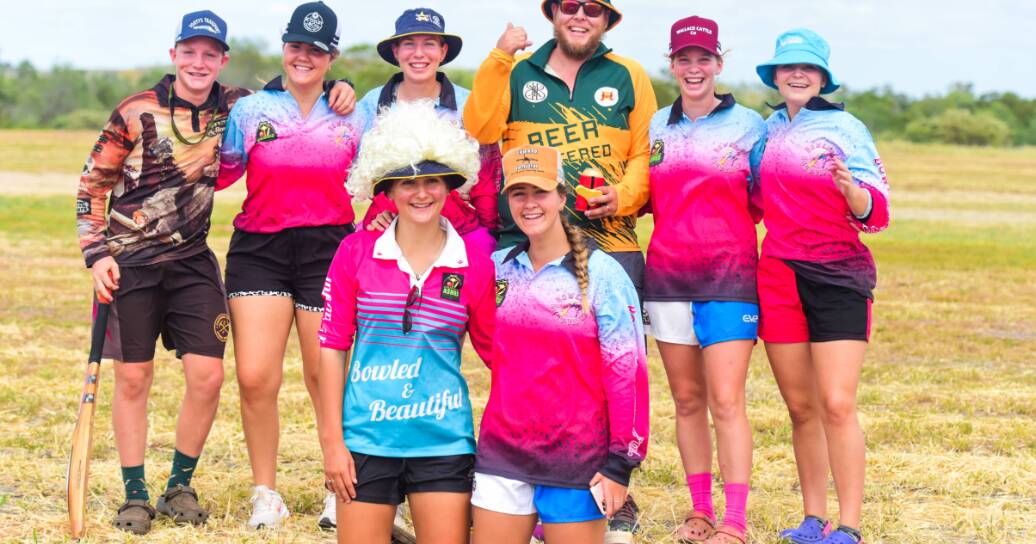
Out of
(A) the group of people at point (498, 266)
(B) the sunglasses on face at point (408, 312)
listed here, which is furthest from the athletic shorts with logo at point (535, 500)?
(B) the sunglasses on face at point (408, 312)

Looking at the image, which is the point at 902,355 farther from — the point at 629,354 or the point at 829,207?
the point at 629,354

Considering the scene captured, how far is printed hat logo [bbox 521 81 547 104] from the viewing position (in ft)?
18.3

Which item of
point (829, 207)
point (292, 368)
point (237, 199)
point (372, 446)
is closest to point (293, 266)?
point (372, 446)

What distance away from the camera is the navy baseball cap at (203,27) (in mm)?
5695

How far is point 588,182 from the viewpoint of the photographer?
5457 mm

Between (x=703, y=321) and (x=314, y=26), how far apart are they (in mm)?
2340

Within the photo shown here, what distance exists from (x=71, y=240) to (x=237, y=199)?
29.4 ft

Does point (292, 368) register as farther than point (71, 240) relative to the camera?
No

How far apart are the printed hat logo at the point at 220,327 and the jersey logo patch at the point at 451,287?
1.74 metres

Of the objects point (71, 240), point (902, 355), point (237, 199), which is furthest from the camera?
point (237, 199)

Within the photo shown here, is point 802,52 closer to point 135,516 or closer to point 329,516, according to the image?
point 329,516

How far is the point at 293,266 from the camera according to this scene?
5918mm

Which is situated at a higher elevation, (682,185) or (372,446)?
(682,185)

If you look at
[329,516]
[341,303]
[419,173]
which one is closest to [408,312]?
[341,303]
